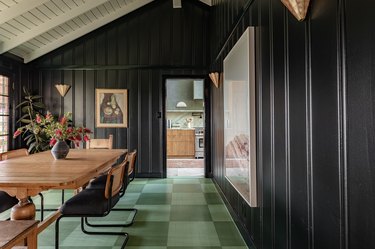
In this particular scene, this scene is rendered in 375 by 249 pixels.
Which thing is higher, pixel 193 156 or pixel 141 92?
pixel 141 92

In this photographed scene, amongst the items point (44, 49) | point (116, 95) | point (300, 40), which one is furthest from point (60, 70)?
point (300, 40)

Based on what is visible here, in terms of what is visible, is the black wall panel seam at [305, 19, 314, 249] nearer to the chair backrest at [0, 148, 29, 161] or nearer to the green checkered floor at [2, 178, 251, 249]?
the green checkered floor at [2, 178, 251, 249]

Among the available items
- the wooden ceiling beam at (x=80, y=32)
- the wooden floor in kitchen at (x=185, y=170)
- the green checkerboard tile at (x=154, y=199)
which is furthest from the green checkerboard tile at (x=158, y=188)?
the wooden ceiling beam at (x=80, y=32)

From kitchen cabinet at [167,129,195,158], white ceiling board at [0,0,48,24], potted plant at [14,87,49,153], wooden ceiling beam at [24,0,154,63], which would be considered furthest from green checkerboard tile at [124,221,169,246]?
kitchen cabinet at [167,129,195,158]

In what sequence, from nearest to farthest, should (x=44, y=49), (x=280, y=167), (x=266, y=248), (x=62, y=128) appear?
(x=280, y=167) < (x=266, y=248) < (x=62, y=128) < (x=44, y=49)

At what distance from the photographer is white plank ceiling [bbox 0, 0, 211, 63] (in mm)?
3544

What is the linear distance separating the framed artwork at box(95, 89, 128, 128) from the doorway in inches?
119

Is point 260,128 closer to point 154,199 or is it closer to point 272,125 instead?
point 272,125

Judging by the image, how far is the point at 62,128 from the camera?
9.24 ft

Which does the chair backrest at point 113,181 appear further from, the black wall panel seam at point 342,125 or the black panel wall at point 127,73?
the black panel wall at point 127,73

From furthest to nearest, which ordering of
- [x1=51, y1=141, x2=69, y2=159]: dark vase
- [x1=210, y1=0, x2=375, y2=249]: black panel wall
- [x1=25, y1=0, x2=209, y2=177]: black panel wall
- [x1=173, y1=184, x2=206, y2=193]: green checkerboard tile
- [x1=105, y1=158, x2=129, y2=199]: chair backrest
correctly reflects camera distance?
[x1=25, y1=0, x2=209, y2=177]: black panel wall, [x1=173, y1=184, x2=206, y2=193]: green checkerboard tile, [x1=51, y1=141, x2=69, y2=159]: dark vase, [x1=105, y1=158, x2=129, y2=199]: chair backrest, [x1=210, y1=0, x2=375, y2=249]: black panel wall

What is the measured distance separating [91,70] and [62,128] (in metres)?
2.98

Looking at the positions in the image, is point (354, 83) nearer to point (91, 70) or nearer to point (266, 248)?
point (266, 248)

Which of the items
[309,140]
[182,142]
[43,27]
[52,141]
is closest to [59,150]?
[52,141]
